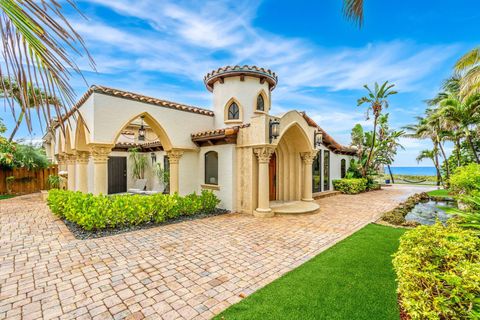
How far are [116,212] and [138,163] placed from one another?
10400 mm

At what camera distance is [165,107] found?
10.3 meters

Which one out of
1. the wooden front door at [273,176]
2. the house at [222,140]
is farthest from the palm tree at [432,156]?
the wooden front door at [273,176]

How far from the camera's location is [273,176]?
12500mm

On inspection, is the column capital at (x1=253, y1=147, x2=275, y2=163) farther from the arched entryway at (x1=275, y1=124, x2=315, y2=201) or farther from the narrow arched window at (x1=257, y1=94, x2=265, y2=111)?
the narrow arched window at (x1=257, y1=94, x2=265, y2=111)

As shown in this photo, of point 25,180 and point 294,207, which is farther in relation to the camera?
point 25,180

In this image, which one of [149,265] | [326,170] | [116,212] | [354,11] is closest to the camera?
[354,11]

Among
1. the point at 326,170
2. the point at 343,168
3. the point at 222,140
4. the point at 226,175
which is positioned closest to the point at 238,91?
the point at 222,140

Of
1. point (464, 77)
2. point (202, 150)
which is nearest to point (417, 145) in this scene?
point (464, 77)

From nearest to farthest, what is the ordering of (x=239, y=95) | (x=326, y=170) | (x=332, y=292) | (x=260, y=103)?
(x=332, y=292)
(x=239, y=95)
(x=260, y=103)
(x=326, y=170)

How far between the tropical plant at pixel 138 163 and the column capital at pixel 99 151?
→ 8.27 metres

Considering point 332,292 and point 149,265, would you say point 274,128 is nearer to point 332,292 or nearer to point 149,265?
point 332,292

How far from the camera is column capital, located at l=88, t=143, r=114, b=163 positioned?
27.7 ft

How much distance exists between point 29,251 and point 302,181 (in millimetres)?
11390

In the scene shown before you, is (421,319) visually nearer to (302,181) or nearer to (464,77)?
(302,181)
